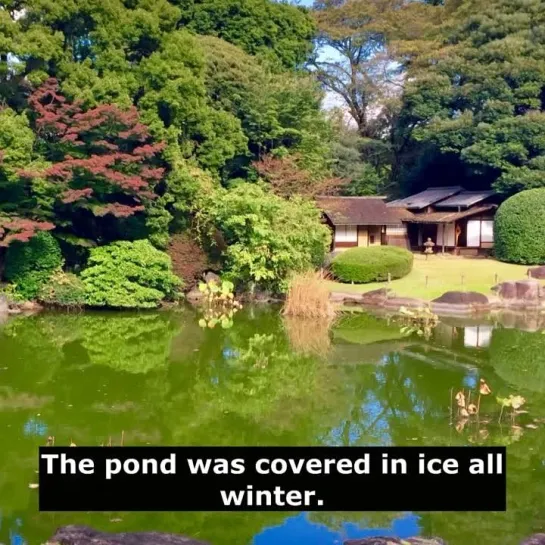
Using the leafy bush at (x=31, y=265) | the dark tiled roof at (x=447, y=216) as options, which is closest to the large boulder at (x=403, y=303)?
the dark tiled roof at (x=447, y=216)

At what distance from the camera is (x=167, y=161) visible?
21156 mm

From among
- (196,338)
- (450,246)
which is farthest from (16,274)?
(450,246)

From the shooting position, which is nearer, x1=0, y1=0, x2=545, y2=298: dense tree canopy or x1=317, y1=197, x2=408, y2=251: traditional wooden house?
x1=0, y1=0, x2=545, y2=298: dense tree canopy

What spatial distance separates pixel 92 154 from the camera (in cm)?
1972

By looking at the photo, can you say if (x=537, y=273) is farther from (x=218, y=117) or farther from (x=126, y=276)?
(x=126, y=276)

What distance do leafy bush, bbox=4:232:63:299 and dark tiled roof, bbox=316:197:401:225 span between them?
1073 cm

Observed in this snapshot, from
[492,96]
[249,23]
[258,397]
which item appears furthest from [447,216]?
[258,397]

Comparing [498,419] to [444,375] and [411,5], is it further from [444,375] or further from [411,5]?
[411,5]

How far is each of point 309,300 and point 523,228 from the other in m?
10.9

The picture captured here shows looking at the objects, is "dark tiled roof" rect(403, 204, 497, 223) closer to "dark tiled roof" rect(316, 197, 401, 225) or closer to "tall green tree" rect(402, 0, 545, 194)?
"dark tiled roof" rect(316, 197, 401, 225)

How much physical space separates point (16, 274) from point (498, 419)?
48.3 ft

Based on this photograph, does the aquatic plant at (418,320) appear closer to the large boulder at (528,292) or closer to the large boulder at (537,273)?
the large boulder at (528,292)

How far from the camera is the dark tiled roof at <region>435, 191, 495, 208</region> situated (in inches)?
1124
